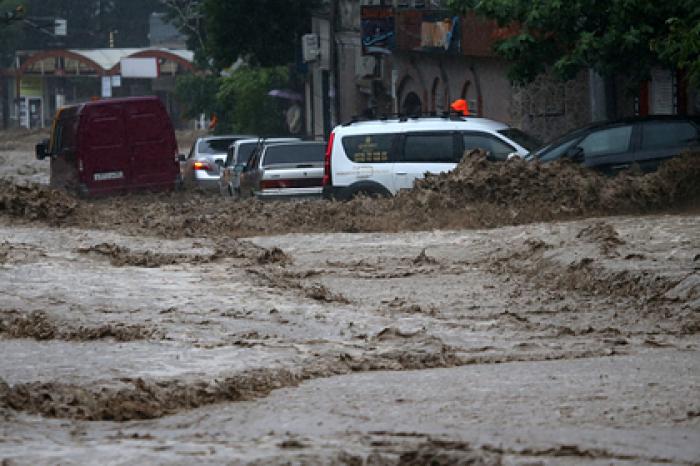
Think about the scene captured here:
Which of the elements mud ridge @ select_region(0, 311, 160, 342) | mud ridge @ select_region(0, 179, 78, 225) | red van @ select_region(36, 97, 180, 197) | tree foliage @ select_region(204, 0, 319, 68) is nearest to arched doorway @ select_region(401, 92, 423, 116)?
tree foliage @ select_region(204, 0, 319, 68)

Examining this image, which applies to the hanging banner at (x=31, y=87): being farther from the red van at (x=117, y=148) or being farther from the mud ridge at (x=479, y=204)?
the mud ridge at (x=479, y=204)

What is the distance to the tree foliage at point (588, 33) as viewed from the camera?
69.9 feet

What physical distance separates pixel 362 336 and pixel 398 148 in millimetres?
10550

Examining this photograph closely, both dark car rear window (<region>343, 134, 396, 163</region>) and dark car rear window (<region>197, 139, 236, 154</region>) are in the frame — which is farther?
dark car rear window (<region>197, 139, 236, 154</region>)

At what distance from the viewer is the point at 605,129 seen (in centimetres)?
1991

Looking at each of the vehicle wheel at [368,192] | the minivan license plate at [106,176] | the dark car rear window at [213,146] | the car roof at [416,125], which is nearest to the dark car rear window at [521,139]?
the car roof at [416,125]

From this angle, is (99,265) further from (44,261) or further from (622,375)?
(622,375)

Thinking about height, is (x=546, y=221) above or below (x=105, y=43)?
below

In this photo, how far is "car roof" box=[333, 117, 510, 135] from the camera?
21.7 metres

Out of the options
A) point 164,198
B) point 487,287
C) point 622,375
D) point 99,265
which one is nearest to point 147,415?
point 622,375

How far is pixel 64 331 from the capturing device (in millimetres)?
12422

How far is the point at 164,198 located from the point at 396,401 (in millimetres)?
20221

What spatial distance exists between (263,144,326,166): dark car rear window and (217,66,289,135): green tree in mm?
25657

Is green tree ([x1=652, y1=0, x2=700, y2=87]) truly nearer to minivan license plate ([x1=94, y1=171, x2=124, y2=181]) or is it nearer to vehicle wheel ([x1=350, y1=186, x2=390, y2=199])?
vehicle wheel ([x1=350, y1=186, x2=390, y2=199])
